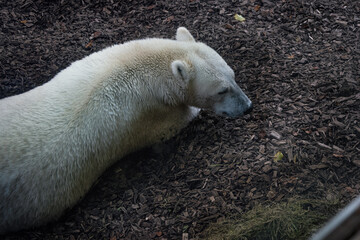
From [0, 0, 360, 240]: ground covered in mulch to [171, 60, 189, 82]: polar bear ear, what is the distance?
0.70 m

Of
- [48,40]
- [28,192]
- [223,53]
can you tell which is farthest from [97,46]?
[28,192]

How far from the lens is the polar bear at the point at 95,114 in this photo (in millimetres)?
3430

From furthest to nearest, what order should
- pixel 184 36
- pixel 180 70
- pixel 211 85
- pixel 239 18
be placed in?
1. pixel 239 18
2. pixel 184 36
3. pixel 211 85
4. pixel 180 70

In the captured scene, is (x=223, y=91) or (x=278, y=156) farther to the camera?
(x=223, y=91)

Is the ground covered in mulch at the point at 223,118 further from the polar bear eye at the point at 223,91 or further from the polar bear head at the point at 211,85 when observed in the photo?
the polar bear eye at the point at 223,91

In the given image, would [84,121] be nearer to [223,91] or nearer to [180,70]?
[180,70]

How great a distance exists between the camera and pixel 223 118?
4484 mm

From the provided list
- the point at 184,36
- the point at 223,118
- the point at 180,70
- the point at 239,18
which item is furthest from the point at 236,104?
the point at 239,18

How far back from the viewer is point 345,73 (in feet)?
15.1

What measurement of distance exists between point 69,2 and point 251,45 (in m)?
3.06

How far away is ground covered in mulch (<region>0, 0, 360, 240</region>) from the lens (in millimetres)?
3531

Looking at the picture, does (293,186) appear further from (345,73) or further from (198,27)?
(198,27)

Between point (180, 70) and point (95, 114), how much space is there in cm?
99

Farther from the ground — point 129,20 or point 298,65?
point 129,20
